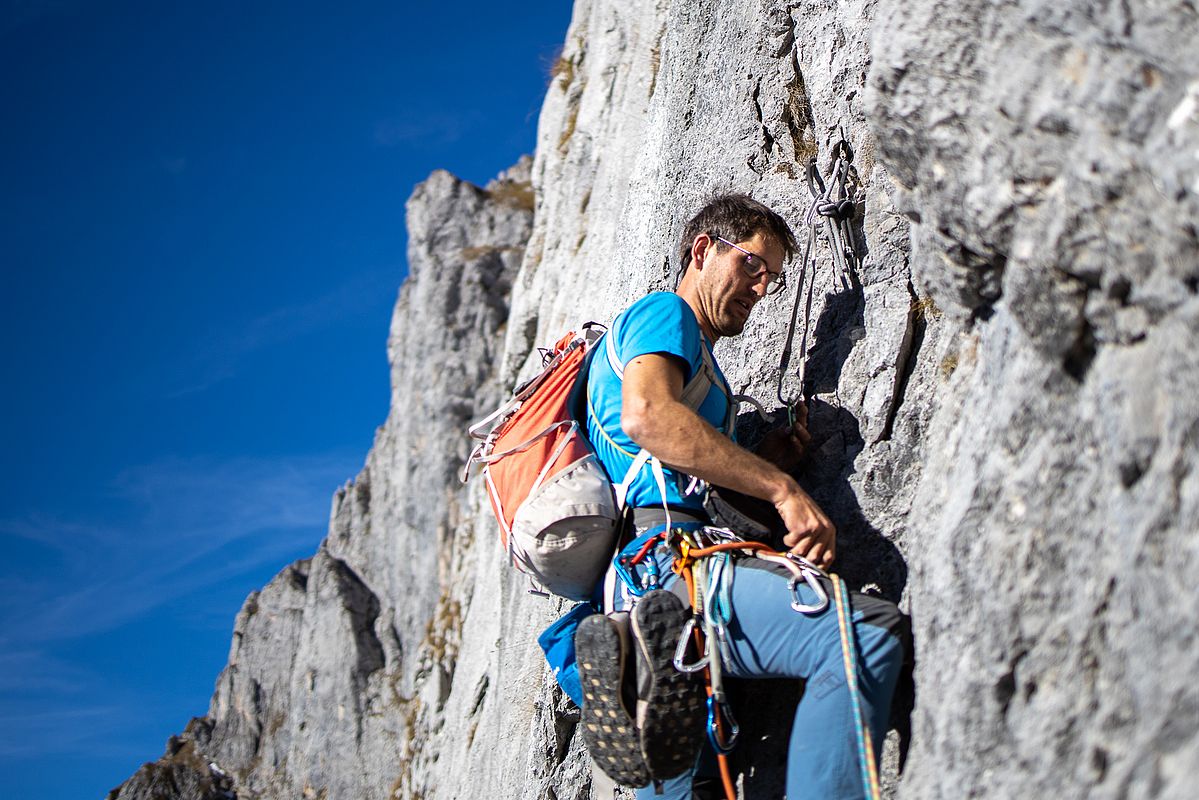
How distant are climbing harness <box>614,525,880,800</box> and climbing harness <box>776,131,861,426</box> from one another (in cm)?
160

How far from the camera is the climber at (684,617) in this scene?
3.99 meters

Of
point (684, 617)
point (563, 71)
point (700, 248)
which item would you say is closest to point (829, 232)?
point (700, 248)

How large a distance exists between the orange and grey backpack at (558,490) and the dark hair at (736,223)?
883 mm

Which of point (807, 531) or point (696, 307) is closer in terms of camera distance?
point (807, 531)

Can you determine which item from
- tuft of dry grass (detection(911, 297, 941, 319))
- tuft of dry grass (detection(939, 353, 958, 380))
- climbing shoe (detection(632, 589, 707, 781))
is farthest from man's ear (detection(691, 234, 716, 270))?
climbing shoe (detection(632, 589, 707, 781))

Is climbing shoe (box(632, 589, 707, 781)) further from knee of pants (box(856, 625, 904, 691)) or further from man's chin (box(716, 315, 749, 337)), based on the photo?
man's chin (box(716, 315, 749, 337))

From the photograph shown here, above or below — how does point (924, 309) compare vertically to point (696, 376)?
above

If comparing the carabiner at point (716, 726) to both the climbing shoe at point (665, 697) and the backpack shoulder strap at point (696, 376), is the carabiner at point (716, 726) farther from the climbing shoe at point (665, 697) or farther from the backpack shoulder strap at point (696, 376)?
the backpack shoulder strap at point (696, 376)

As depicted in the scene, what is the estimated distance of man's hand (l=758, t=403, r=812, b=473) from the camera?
5617 mm

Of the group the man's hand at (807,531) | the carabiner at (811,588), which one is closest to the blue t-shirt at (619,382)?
the man's hand at (807,531)

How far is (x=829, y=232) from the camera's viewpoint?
635 cm

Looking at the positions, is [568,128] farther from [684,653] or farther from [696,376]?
[684,653]

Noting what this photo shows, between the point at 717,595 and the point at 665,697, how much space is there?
47 centimetres

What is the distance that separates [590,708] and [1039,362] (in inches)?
92.1
